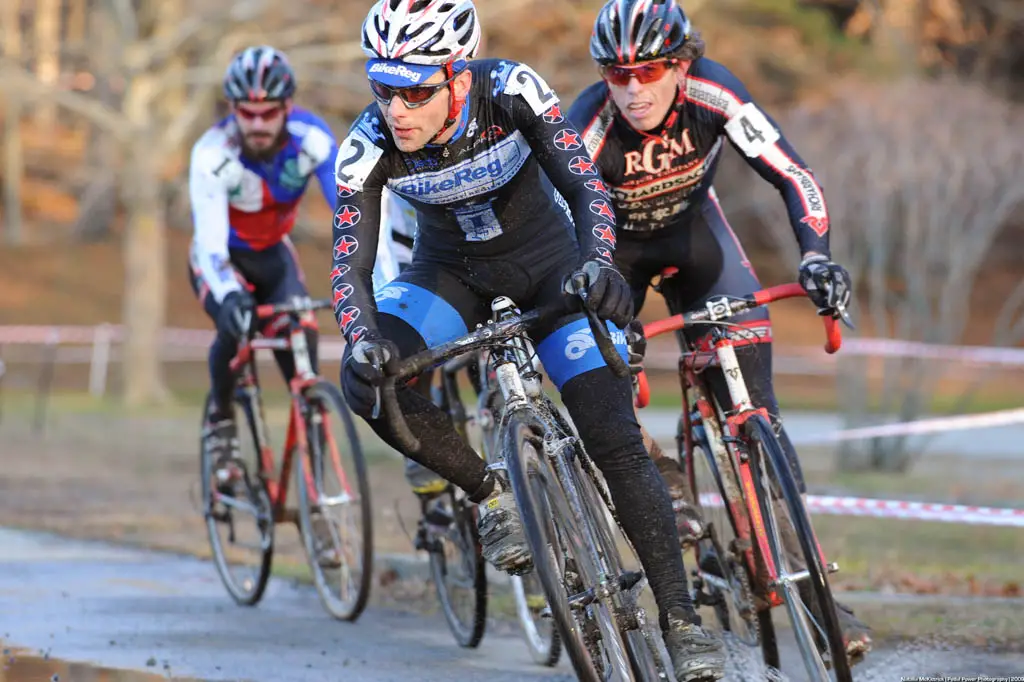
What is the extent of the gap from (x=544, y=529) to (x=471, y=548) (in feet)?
8.05

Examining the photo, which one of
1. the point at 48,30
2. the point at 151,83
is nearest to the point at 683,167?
the point at 151,83

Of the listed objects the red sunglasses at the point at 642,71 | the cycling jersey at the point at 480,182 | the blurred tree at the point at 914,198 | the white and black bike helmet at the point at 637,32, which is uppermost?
the blurred tree at the point at 914,198

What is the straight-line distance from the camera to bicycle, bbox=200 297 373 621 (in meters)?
7.70

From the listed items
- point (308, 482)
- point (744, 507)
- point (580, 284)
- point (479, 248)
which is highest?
point (479, 248)

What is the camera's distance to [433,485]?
7.49 meters

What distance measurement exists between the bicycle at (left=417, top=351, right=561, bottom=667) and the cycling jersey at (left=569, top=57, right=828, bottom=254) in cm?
95

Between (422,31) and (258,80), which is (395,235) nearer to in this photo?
(258,80)

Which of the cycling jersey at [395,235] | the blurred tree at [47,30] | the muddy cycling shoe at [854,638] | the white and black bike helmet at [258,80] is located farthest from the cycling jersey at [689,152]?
the blurred tree at [47,30]

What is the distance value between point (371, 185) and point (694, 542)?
1.90 meters

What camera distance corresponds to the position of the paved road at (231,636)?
6480 mm

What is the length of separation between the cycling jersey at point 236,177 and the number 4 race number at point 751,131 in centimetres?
248

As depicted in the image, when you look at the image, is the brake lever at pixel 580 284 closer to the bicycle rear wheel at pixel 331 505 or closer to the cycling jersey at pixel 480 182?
the cycling jersey at pixel 480 182

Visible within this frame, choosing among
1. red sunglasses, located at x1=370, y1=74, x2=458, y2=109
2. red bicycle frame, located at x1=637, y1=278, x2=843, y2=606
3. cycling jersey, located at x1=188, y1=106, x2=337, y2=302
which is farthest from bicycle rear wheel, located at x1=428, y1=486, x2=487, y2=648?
red sunglasses, located at x1=370, y1=74, x2=458, y2=109

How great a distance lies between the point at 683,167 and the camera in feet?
21.2
